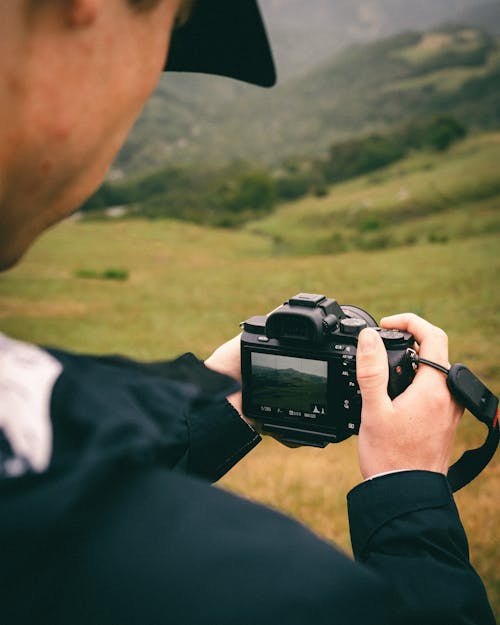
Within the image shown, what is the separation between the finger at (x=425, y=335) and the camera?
49.4 inches

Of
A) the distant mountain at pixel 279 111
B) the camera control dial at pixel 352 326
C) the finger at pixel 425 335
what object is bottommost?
the distant mountain at pixel 279 111

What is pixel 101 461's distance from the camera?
17.1 inches

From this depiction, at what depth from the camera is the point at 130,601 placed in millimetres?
436

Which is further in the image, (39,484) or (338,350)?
(338,350)

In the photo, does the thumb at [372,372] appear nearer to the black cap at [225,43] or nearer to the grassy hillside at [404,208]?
the black cap at [225,43]

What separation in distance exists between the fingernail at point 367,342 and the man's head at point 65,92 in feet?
2.24

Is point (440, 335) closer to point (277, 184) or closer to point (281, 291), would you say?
point (281, 291)

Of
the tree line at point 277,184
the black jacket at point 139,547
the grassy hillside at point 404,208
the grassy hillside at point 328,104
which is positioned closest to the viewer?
the black jacket at point 139,547

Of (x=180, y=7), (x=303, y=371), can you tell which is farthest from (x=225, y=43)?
(x=303, y=371)

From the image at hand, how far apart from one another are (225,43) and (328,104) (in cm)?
5092

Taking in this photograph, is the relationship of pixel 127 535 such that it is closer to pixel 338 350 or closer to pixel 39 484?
pixel 39 484

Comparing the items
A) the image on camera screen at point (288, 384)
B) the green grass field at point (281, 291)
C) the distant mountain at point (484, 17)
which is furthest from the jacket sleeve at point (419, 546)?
the distant mountain at point (484, 17)

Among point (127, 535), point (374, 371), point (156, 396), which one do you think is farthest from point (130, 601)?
point (374, 371)

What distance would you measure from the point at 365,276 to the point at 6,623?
11259mm
